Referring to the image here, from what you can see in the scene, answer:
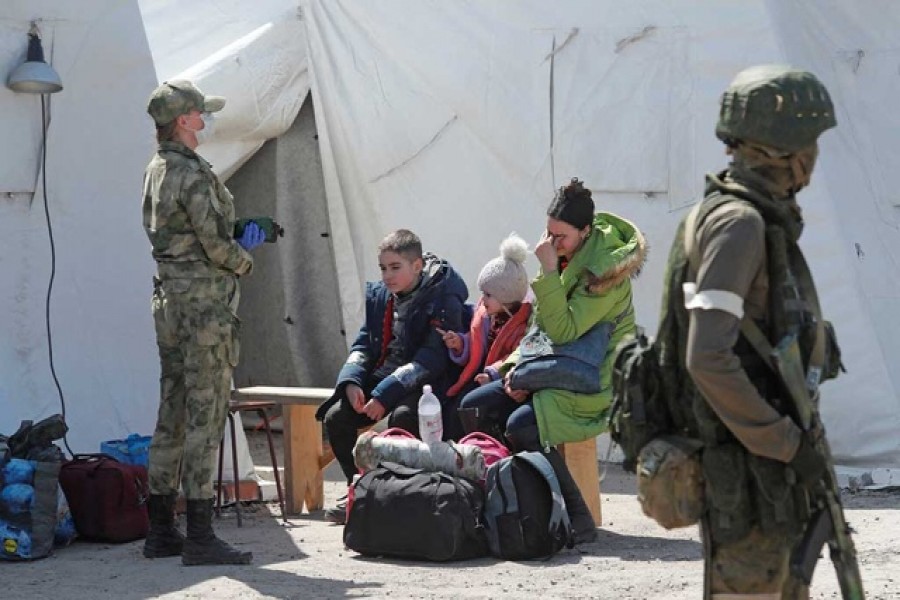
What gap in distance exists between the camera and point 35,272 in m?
6.96

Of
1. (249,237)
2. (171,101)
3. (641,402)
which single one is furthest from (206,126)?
(641,402)

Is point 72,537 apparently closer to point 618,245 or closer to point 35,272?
point 35,272

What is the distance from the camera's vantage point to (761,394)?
314 centimetres

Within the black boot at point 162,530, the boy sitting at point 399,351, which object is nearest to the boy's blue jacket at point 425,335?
the boy sitting at point 399,351

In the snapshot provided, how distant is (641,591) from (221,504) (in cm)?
248

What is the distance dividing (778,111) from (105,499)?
3.88 m

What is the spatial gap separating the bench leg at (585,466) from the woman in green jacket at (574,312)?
0.56 ft

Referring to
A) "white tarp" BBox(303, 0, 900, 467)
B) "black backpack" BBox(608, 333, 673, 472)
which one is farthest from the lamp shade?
"black backpack" BBox(608, 333, 673, 472)

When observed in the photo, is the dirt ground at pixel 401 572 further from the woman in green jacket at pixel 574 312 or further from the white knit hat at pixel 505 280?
the white knit hat at pixel 505 280

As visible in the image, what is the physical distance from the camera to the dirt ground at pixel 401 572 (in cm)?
519

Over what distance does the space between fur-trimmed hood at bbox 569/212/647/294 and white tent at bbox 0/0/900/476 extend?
183 cm

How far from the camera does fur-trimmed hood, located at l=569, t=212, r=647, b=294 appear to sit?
5.95m

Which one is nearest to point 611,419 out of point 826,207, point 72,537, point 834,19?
point 72,537

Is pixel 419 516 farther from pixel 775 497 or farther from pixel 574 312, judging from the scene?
pixel 775 497
